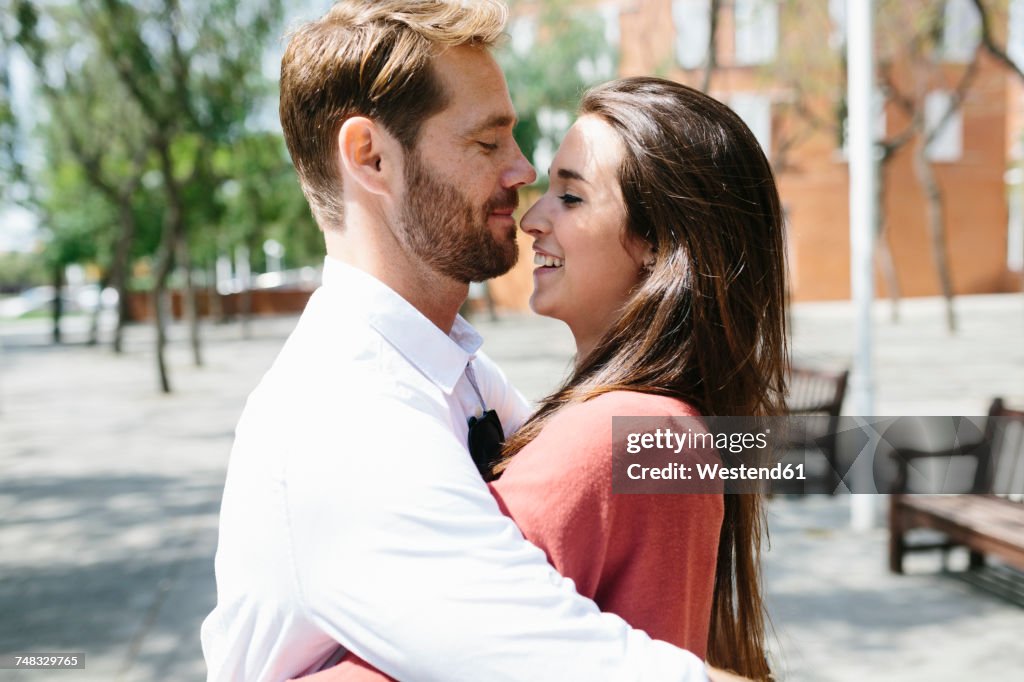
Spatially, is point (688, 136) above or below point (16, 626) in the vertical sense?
above

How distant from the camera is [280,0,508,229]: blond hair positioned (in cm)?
158

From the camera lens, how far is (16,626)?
4.70 m

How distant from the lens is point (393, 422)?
122 centimetres

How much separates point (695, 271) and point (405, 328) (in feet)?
1.66

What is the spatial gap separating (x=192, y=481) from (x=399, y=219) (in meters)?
7.20

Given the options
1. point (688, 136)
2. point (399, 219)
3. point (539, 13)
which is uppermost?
point (539, 13)

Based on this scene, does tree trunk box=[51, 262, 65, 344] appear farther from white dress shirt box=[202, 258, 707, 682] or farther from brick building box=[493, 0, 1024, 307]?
white dress shirt box=[202, 258, 707, 682]

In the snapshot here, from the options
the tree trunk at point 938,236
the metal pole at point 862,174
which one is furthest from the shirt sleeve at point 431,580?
the tree trunk at point 938,236

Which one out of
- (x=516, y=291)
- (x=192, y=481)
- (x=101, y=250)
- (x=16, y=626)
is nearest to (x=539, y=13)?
(x=192, y=481)

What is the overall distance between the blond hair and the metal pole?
450 cm

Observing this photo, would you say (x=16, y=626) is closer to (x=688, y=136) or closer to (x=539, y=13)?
(x=688, y=136)

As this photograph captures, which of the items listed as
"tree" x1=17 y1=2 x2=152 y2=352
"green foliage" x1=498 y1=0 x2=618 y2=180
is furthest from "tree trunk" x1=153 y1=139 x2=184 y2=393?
"green foliage" x1=498 y1=0 x2=618 y2=180

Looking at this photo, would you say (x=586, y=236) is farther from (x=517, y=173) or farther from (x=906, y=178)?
(x=906, y=178)

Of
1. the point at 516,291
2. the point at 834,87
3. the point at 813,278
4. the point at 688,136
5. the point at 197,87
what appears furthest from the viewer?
the point at 516,291
